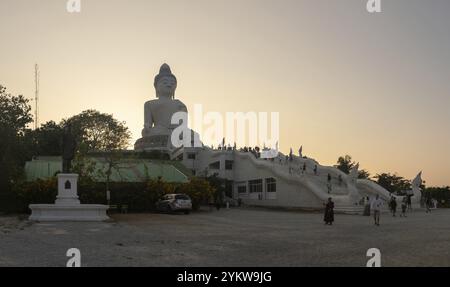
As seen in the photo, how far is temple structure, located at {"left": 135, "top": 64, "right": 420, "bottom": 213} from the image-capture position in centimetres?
4069

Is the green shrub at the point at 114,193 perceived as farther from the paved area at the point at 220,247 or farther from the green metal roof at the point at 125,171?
the paved area at the point at 220,247

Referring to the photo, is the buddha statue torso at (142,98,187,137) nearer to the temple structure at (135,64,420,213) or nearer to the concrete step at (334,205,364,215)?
the temple structure at (135,64,420,213)

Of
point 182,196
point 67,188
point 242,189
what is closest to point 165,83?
point 242,189

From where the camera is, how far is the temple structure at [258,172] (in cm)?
4069

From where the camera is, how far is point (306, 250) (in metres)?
14.0

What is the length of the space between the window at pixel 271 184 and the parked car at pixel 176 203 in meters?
13.6

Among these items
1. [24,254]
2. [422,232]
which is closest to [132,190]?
[422,232]

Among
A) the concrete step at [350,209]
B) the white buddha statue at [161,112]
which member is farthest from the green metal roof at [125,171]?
A: the white buddha statue at [161,112]

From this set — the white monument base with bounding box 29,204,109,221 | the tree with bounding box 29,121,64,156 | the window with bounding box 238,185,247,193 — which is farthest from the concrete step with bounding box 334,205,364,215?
the tree with bounding box 29,121,64,156

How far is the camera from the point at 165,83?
7544 centimetres

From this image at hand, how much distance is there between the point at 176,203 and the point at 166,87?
43.2 m

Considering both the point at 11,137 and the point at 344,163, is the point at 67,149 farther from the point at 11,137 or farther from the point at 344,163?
the point at 344,163
